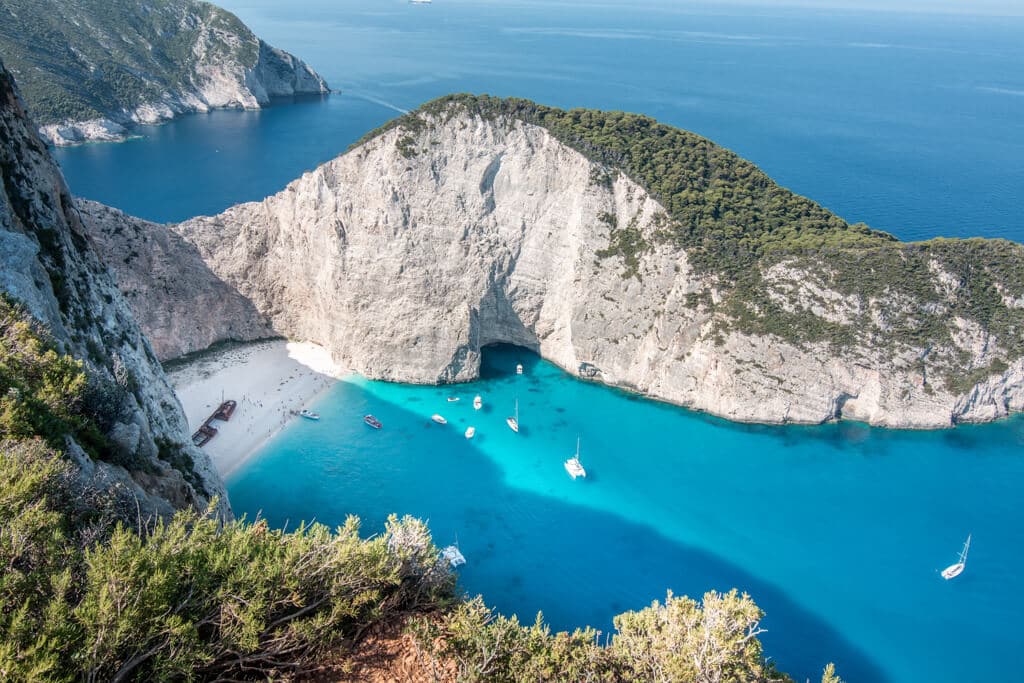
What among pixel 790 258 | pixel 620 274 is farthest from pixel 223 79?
pixel 790 258

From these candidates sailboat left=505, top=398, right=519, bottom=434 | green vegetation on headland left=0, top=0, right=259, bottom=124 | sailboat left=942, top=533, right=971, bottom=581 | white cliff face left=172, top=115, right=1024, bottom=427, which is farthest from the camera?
green vegetation on headland left=0, top=0, right=259, bottom=124

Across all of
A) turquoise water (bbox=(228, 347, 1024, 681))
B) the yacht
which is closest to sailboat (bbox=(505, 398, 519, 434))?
turquoise water (bbox=(228, 347, 1024, 681))

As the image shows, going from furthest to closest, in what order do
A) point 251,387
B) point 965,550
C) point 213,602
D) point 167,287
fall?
point 167,287 → point 251,387 → point 965,550 → point 213,602

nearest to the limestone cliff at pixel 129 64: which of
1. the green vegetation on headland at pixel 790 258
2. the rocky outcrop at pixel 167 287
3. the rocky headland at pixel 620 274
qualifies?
the rocky outcrop at pixel 167 287

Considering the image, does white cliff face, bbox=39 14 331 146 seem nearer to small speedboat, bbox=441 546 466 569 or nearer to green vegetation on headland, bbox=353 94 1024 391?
green vegetation on headland, bbox=353 94 1024 391

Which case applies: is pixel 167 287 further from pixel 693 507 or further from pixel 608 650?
pixel 608 650

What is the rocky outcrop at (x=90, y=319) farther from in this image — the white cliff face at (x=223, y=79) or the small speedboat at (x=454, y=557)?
the white cliff face at (x=223, y=79)
